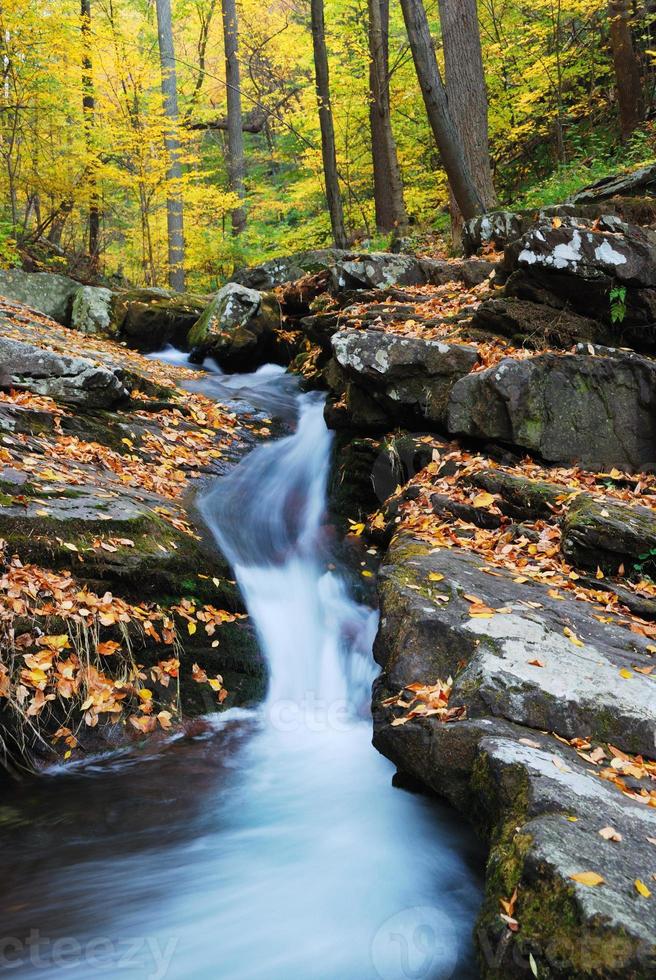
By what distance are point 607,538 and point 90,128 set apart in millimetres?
13474

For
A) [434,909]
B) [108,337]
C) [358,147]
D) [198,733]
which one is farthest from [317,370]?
[358,147]

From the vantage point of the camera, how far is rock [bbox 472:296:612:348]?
727 centimetres

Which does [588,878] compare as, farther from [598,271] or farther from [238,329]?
[238,329]

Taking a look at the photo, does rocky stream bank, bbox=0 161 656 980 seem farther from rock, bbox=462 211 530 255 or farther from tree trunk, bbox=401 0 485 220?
tree trunk, bbox=401 0 485 220

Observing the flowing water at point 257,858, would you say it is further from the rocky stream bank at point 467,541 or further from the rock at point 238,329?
the rock at point 238,329

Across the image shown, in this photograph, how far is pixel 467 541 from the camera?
552cm

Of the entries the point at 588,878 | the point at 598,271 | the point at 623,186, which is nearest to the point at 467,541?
the point at 588,878

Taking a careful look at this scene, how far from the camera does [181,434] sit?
8.13m

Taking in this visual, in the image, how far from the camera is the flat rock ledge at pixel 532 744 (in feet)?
7.52

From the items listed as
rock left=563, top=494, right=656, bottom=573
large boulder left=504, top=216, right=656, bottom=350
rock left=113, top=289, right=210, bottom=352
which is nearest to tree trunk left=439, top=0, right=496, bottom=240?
large boulder left=504, top=216, right=656, bottom=350

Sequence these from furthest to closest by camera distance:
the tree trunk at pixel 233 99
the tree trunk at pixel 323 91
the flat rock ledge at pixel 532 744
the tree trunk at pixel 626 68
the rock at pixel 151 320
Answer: the tree trunk at pixel 233 99 → the tree trunk at pixel 323 91 → the rock at pixel 151 320 → the tree trunk at pixel 626 68 → the flat rock ledge at pixel 532 744

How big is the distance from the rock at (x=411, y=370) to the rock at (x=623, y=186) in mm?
3933

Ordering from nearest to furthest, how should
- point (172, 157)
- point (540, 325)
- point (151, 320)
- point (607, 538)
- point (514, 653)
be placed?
point (514, 653)
point (607, 538)
point (540, 325)
point (151, 320)
point (172, 157)

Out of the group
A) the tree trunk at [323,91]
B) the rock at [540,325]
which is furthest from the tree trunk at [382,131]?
the rock at [540,325]
